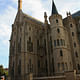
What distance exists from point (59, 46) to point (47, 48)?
4533mm

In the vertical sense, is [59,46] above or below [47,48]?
above

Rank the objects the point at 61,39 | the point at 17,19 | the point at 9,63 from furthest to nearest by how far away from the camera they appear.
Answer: the point at 17,19, the point at 9,63, the point at 61,39

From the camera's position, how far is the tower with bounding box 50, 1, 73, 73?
102 feet

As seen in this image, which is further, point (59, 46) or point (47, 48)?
point (47, 48)

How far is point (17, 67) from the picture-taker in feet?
123

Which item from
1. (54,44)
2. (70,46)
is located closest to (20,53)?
(54,44)

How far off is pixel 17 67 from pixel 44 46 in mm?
11563

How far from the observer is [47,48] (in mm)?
36062

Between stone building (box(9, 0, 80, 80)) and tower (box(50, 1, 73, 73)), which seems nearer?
tower (box(50, 1, 73, 73))

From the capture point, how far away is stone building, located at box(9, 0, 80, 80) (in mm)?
33000

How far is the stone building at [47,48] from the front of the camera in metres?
33.0

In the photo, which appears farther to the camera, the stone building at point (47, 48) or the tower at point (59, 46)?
the stone building at point (47, 48)

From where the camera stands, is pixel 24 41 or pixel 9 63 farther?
pixel 9 63

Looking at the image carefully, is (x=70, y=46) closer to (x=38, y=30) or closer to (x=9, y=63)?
(x=38, y=30)
